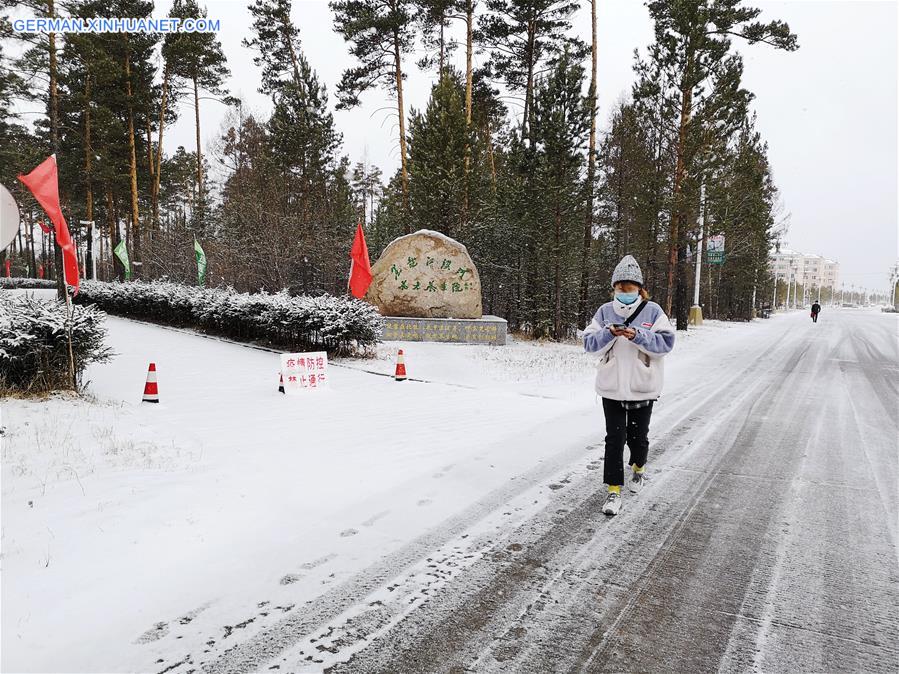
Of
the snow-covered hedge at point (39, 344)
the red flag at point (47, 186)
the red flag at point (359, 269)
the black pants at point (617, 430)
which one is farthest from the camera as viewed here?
the red flag at point (359, 269)

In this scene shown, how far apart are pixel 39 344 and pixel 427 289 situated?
1094cm

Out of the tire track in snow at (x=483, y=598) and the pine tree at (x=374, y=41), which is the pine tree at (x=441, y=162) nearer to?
the pine tree at (x=374, y=41)

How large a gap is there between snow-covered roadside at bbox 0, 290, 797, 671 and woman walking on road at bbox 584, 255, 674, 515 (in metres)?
1.14

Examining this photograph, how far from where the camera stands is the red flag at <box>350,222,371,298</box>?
541 inches

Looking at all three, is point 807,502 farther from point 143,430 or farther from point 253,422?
point 143,430

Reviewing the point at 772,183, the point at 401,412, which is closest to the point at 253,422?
the point at 401,412

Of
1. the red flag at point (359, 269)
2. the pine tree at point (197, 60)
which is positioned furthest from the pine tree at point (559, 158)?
the pine tree at point (197, 60)

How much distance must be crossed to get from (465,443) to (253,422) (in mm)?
2711

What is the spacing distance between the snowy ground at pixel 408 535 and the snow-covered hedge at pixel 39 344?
0.68m

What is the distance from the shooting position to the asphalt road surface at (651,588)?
7.77ft

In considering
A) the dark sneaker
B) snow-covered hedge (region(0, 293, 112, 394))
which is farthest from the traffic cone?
the dark sneaker

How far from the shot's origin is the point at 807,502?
13.9 ft

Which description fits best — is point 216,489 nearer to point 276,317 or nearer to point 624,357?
point 624,357

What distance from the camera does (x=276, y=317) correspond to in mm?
13234
